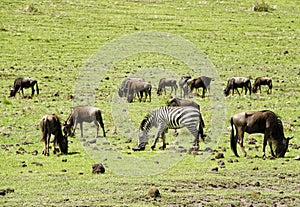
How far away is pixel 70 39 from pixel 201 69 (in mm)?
11764

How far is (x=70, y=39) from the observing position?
47.6 m

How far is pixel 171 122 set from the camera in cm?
2167

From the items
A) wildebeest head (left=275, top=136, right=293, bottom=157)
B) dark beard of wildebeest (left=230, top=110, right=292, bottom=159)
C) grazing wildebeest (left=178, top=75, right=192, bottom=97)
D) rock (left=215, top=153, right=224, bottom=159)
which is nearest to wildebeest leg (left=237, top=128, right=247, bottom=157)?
dark beard of wildebeest (left=230, top=110, right=292, bottom=159)

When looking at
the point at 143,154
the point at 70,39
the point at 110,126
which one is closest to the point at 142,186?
the point at 143,154

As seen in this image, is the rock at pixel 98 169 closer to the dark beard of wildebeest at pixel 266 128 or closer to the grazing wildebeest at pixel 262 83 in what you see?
the dark beard of wildebeest at pixel 266 128

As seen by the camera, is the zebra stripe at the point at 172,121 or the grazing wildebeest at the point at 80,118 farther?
the grazing wildebeest at the point at 80,118

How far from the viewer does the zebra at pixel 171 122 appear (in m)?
21.4

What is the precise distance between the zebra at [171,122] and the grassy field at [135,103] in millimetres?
603

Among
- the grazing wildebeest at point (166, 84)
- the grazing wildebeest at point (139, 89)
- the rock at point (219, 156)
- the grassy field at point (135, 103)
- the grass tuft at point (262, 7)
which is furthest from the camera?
the grass tuft at point (262, 7)

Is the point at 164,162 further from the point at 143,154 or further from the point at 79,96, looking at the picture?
the point at 79,96

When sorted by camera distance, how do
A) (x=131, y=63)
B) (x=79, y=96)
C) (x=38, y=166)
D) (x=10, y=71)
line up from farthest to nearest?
(x=131, y=63), (x=10, y=71), (x=79, y=96), (x=38, y=166)

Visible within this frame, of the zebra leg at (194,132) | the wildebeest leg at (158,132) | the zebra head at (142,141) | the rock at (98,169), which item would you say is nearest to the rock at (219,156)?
the zebra leg at (194,132)

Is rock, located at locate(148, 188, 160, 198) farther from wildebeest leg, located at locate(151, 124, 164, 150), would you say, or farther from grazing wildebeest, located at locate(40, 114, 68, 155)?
grazing wildebeest, located at locate(40, 114, 68, 155)

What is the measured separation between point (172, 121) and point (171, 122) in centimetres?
4
